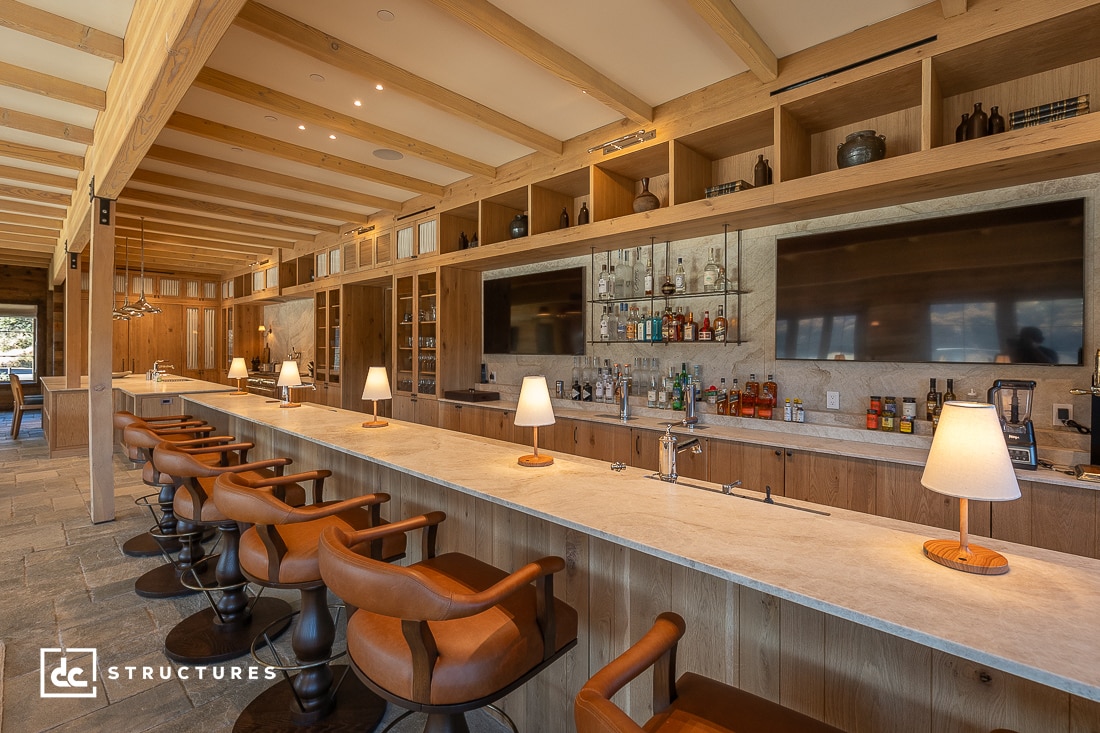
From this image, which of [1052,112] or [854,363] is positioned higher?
[1052,112]

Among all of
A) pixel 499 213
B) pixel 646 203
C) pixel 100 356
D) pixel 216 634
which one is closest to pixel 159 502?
pixel 100 356

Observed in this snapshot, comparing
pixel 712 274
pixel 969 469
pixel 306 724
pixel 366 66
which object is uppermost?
pixel 366 66

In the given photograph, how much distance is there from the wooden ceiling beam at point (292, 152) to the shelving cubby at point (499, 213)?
0.72 meters

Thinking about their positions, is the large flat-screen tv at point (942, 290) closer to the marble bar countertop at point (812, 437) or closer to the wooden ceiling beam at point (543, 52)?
the marble bar countertop at point (812, 437)

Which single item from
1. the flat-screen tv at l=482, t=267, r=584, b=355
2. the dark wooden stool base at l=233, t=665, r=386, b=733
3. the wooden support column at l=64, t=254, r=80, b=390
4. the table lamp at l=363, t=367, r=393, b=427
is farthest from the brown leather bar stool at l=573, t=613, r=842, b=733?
the wooden support column at l=64, t=254, r=80, b=390

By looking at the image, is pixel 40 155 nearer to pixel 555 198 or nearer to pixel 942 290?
pixel 555 198

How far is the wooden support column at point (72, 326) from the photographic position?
6094 millimetres

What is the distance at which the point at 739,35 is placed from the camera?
102 inches

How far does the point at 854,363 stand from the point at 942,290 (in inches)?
24.9

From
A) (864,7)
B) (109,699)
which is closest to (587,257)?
(864,7)

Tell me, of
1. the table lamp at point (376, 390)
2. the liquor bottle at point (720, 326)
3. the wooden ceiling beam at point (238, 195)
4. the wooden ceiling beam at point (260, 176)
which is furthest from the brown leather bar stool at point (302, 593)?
the wooden ceiling beam at point (238, 195)

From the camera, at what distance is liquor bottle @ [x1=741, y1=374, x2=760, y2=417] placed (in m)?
3.67

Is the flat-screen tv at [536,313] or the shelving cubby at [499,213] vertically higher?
the shelving cubby at [499,213]

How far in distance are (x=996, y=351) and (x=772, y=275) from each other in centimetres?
134
